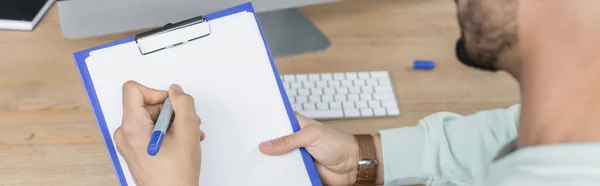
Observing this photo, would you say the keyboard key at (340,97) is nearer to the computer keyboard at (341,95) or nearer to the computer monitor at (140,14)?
the computer keyboard at (341,95)

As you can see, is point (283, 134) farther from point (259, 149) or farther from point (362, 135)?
point (362, 135)

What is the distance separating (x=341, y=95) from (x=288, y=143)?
20cm

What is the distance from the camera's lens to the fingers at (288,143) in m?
0.72

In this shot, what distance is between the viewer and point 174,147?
61 centimetres

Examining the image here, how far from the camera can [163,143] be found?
2.01 feet

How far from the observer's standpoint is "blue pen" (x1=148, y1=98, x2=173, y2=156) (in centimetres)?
59

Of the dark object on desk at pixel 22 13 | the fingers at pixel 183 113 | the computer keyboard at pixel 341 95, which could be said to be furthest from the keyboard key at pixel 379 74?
the dark object on desk at pixel 22 13

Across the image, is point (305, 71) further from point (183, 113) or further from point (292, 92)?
point (183, 113)

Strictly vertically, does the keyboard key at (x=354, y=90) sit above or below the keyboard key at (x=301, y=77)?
below

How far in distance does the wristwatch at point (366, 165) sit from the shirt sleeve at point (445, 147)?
0.02 metres

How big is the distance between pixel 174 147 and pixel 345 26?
54 centimetres

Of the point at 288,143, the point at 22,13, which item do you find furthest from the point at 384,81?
the point at 22,13

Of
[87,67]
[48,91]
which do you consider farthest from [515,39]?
[48,91]

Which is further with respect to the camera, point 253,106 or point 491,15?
point 253,106
